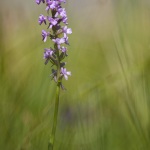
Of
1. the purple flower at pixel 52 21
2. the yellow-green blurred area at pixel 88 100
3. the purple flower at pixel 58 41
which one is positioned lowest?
the yellow-green blurred area at pixel 88 100

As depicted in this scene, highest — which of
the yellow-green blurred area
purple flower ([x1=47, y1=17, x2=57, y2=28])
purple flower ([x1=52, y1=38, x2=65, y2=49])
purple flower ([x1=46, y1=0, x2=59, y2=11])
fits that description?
purple flower ([x1=46, y1=0, x2=59, y2=11])

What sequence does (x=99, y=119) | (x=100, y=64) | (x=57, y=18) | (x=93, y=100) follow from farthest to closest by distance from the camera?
(x=100, y=64) → (x=93, y=100) → (x=99, y=119) → (x=57, y=18)

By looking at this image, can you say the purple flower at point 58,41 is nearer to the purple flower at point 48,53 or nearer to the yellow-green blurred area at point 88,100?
the purple flower at point 48,53

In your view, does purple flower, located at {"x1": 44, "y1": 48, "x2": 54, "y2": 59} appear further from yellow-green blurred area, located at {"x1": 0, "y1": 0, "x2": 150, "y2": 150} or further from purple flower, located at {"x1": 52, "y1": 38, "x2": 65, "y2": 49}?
yellow-green blurred area, located at {"x1": 0, "y1": 0, "x2": 150, "y2": 150}

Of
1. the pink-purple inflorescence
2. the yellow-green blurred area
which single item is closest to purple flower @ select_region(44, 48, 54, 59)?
the pink-purple inflorescence

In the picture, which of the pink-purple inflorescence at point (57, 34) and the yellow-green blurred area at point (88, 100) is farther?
the yellow-green blurred area at point (88, 100)

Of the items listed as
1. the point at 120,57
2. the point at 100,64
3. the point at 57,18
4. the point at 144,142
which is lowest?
the point at 100,64

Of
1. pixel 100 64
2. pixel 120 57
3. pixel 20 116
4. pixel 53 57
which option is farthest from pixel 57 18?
pixel 100 64

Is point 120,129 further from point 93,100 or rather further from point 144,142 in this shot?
point 144,142

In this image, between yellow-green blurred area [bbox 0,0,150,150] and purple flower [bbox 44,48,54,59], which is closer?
purple flower [bbox 44,48,54,59]

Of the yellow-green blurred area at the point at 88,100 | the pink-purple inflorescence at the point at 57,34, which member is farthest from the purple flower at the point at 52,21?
the yellow-green blurred area at the point at 88,100

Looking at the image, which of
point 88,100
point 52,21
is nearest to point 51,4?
point 52,21
